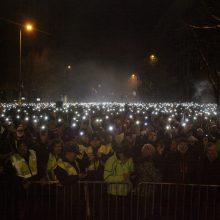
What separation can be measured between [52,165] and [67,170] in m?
0.88

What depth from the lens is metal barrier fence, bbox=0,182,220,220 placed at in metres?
8.68

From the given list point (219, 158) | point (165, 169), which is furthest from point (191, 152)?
point (165, 169)

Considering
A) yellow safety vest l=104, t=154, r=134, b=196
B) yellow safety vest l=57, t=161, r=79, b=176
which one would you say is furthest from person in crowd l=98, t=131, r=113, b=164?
yellow safety vest l=57, t=161, r=79, b=176

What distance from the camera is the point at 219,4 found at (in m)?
14.5

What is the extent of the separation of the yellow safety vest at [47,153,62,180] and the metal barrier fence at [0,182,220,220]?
1.93 feet

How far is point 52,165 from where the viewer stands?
31.7 ft

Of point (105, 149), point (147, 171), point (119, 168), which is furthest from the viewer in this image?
point (105, 149)

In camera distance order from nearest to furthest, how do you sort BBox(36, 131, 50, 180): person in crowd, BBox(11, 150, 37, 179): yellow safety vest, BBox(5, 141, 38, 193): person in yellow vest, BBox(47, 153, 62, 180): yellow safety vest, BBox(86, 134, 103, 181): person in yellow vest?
BBox(5, 141, 38, 193): person in yellow vest
BBox(11, 150, 37, 179): yellow safety vest
BBox(47, 153, 62, 180): yellow safety vest
BBox(36, 131, 50, 180): person in crowd
BBox(86, 134, 103, 181): person in yellow vest

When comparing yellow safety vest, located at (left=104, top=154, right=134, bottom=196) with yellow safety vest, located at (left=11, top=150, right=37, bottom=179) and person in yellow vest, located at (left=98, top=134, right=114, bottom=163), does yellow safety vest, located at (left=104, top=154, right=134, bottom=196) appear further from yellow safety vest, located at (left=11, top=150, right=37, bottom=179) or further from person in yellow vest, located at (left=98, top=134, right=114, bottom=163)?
yellow safety vest, located at (left=11, top=150, right=37, bottom=179)

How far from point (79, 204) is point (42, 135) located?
3.96 meters

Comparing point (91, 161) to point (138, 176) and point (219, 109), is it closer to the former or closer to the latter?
point (138, 176)

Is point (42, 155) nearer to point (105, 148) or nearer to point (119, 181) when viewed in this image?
point (105, 148)

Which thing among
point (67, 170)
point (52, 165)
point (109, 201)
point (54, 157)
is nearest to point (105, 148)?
point (54, 157)

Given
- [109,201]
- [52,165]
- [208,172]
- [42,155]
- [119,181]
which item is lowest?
[109,201]
